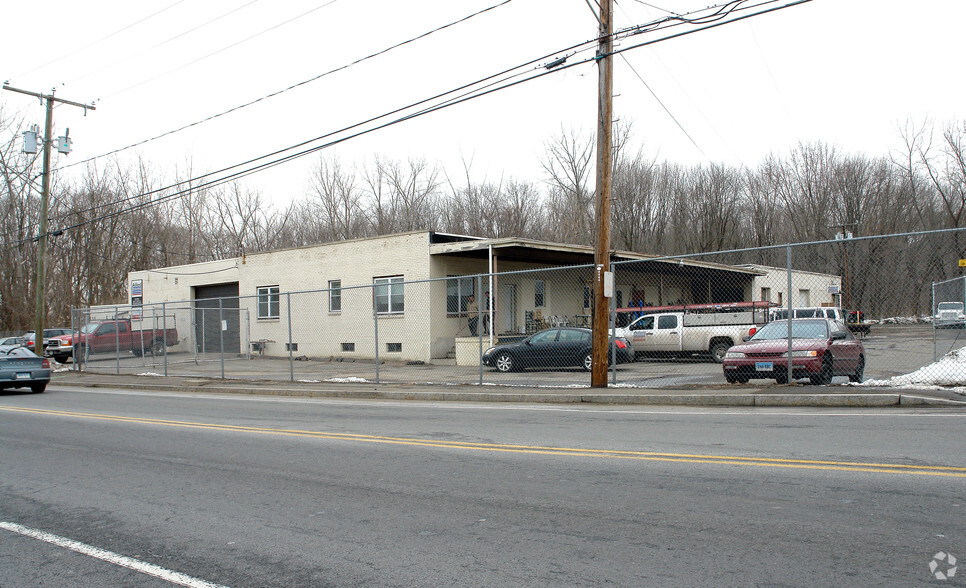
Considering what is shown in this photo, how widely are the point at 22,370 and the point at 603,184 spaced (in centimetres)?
1586

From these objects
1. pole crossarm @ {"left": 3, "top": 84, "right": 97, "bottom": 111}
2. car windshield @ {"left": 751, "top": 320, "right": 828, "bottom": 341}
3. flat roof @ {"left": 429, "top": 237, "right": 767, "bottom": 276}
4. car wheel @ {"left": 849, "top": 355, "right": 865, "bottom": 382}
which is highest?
pole crossarm @ {"left": 3, "top": 84, "right": 97, "bottom": 111}

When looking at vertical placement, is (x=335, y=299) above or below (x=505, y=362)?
above

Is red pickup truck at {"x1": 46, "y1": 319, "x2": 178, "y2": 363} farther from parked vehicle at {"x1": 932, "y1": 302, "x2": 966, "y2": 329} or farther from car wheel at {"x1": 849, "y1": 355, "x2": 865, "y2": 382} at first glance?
parked vehicle at {"x1": 932, "y1": 302, "x2": 966, "y2": 329}

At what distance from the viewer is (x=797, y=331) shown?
13.1 meters

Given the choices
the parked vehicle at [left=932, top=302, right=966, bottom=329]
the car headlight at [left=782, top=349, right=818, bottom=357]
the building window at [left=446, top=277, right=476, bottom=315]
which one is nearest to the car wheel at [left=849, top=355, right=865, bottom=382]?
the car headlight at [left=782, top=349, right=818, bottom=357]

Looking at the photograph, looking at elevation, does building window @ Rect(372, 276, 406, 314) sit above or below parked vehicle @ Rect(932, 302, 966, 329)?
above

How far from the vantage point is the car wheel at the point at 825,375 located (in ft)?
40.8

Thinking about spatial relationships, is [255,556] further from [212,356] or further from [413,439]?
[212,356]

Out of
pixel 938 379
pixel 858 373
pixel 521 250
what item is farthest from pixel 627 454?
pixel 521 250

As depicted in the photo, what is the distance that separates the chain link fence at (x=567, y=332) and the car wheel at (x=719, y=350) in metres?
0.04

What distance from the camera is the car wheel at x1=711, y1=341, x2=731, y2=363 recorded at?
21.0 meters

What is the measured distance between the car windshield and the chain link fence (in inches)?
1.7

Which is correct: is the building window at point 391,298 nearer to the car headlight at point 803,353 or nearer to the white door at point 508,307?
the white door at point 508,307

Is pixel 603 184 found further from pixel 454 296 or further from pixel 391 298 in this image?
pixel 391 298
